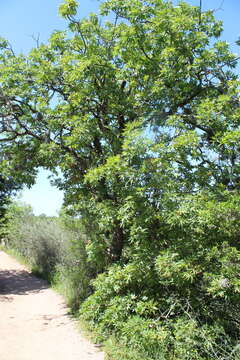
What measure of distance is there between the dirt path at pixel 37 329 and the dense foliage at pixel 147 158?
0.62m


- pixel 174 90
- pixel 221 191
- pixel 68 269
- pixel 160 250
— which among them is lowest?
pixel 68 269

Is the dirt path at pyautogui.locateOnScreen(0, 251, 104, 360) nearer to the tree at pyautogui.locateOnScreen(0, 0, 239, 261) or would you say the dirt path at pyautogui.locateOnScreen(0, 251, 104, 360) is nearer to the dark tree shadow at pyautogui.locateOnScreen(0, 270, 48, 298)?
the dark tree shadow at pyautogui.locateOnScreen(0, 270, 48, 298)

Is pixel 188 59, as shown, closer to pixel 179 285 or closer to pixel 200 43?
pixel 200 43

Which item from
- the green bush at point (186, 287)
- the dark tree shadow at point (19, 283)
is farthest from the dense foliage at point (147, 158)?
the dark tree shadow at point (19, 283)

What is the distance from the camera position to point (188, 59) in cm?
611

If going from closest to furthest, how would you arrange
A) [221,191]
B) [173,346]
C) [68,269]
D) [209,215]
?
[209,215]
[173,346]
[221,191]
[68,269]

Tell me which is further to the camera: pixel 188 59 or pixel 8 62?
pixel 8 62

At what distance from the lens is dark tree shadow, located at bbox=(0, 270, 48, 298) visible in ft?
35.2

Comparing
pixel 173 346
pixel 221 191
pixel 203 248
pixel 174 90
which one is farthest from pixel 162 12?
pixel 173 346

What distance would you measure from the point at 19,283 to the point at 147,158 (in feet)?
31.6

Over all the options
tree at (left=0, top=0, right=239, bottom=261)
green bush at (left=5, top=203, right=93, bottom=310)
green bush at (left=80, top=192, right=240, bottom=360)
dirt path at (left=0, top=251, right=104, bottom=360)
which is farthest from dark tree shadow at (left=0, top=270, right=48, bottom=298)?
green bush at (left=80, top=192, right=240, bottom=360)

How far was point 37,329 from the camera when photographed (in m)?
6.53

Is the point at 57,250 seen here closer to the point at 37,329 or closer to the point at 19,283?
the point at 19,283

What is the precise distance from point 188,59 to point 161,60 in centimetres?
56
